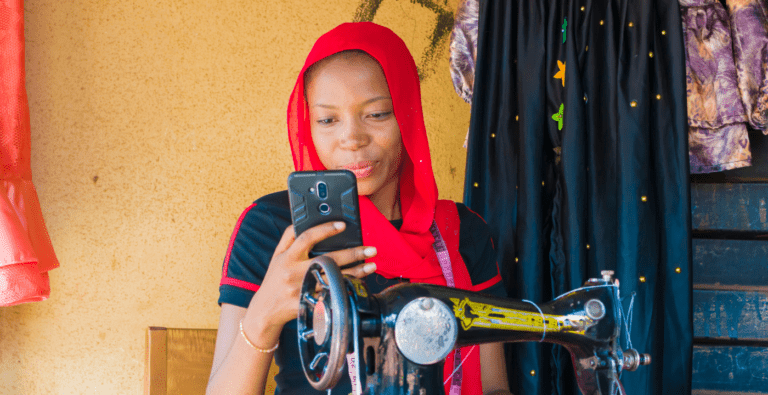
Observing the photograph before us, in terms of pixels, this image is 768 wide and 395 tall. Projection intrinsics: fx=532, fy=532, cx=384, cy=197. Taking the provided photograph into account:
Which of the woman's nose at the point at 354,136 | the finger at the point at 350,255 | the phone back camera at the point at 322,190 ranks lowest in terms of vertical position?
the finger at the point at 350,255

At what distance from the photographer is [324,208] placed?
2.60ft

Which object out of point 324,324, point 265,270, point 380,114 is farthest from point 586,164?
point 324,324

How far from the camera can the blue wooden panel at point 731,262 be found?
5.53 feet

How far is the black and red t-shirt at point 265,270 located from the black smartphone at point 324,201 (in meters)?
0.29

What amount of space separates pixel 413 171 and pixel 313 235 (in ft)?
1.75

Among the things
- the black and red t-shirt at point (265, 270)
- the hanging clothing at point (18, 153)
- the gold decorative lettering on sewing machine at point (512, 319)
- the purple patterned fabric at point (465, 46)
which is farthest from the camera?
the purple patterned fabric at point (465, 46)

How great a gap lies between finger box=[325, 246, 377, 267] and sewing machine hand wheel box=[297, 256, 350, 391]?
0.21 ft

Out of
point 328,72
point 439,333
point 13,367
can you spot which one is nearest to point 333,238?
point 439,333

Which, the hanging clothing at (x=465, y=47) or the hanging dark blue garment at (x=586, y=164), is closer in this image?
the hanging dark blue garment at (x=586, y=164)

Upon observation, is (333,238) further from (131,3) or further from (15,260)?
(131,3)

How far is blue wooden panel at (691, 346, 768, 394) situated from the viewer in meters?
1.66

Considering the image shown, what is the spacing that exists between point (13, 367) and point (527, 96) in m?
1.72

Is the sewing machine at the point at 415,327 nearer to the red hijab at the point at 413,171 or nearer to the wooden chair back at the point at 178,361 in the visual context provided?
the red hijab at the point at 413,171

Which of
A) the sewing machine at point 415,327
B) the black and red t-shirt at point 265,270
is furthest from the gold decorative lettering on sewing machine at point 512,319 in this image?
the black and red t-shirt at point 265,270
